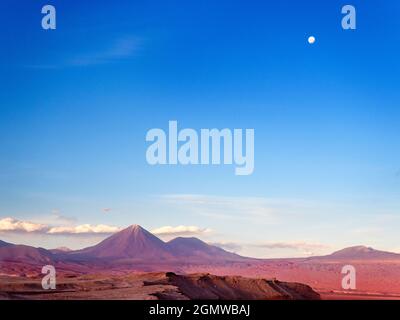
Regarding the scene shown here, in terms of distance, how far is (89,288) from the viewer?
26.1 metres

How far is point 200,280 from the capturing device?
92.6 feet

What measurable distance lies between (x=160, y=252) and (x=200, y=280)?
9.78 m

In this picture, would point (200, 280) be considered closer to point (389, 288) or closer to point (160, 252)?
point (160, 252)

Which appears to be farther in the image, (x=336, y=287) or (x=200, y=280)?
(x=336, y=287)
